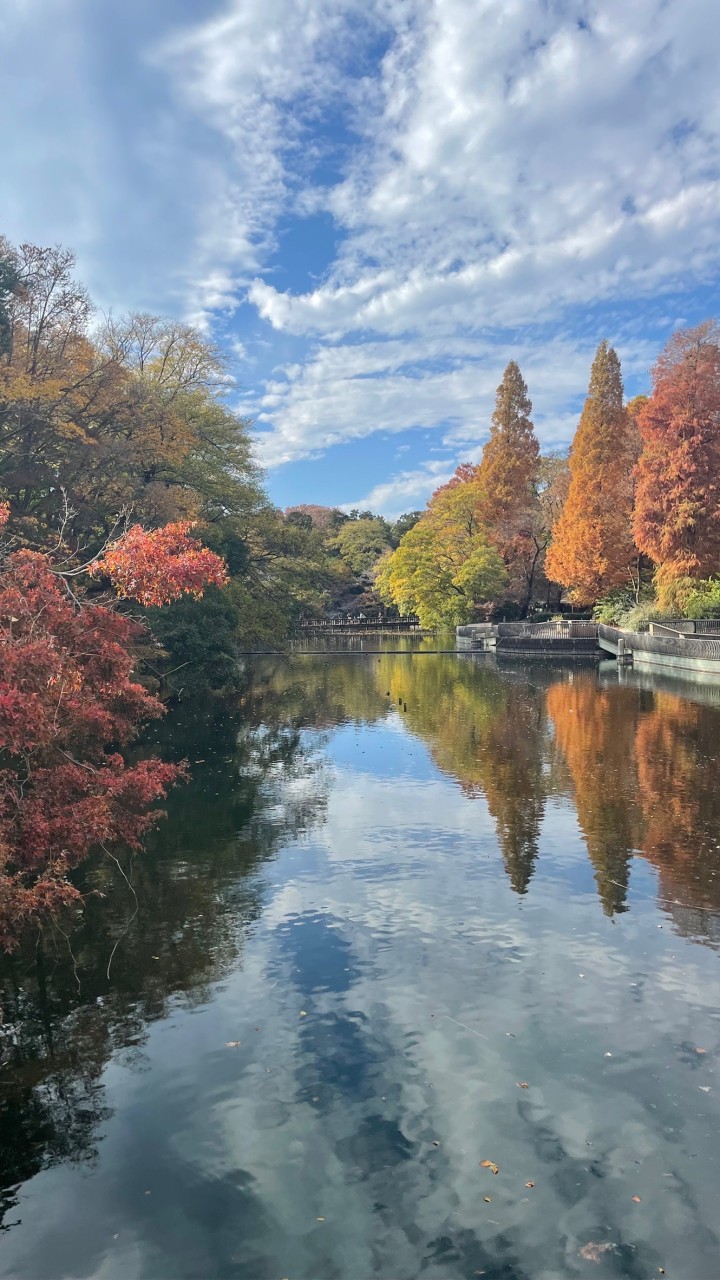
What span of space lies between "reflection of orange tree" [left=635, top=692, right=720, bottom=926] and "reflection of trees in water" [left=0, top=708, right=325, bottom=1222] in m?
5.13

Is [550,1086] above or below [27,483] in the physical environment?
below

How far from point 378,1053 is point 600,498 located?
131ft

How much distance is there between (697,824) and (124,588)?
886 centimetres

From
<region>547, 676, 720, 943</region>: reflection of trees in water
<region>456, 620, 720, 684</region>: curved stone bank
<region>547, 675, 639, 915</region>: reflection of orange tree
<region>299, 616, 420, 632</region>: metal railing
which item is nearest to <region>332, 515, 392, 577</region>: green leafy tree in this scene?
<region>299, 616, 420, 632</region>: metal railing

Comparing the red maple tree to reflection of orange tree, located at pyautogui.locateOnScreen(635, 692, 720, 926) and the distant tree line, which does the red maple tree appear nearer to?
reflection of orange tree, located at pyautogui.locateOnScreen(635, 692, 720, 926)

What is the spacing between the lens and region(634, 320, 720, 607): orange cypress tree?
32.2 m

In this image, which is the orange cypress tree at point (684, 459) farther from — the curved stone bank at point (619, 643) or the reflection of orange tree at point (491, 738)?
the reflection of orange tree at point (491, 738)

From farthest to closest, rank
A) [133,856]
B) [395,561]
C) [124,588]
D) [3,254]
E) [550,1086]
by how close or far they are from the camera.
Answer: [395,561] < [3,254] < [133,856] < [124,588] < [550,1086]

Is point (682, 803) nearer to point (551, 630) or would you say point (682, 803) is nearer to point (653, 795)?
point (653, 795)

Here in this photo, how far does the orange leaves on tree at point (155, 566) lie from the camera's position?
25.7 ft

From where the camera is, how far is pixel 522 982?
265 inches

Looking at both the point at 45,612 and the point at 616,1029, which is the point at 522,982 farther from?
the point at 45,612

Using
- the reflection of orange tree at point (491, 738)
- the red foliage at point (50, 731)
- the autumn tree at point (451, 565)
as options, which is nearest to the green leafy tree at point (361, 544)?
the autumn tree at point (451, 565)

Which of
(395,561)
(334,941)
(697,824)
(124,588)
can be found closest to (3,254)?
(124,588)
